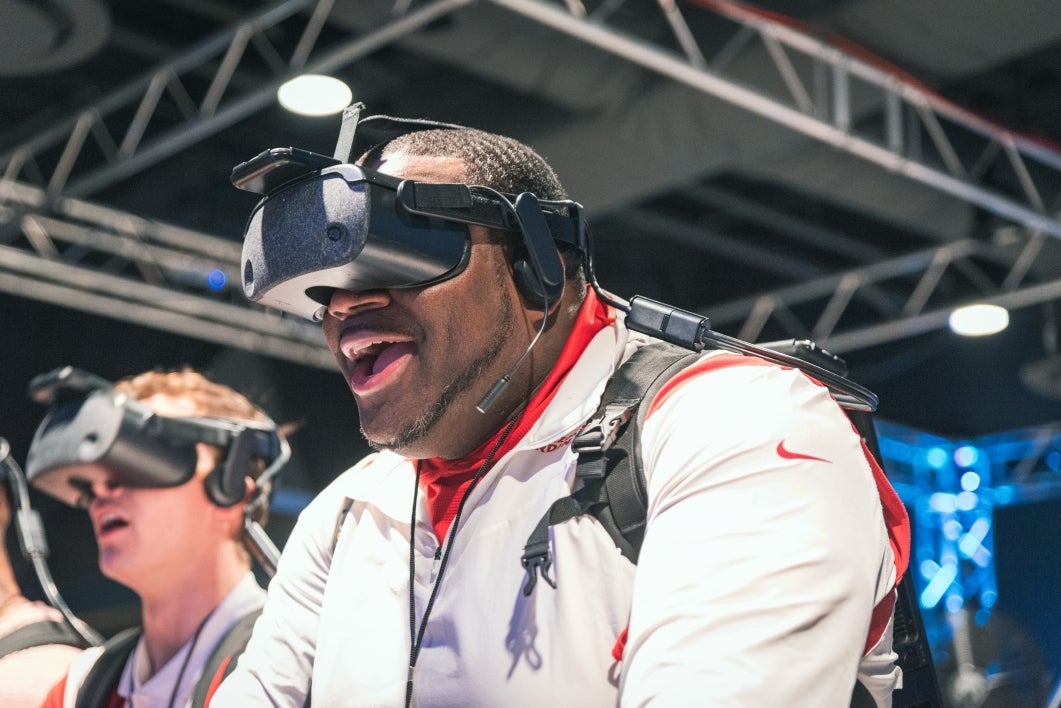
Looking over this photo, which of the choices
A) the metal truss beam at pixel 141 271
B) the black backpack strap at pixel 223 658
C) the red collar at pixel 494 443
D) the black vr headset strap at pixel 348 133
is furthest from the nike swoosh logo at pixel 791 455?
the metal truss beam at pixel 141 271

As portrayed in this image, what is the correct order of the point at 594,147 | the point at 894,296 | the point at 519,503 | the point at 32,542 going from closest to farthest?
the point at 519,503 → the point at 32,542 → the point at 594,147 → the point at 894,296

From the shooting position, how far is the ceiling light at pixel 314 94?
5.61m

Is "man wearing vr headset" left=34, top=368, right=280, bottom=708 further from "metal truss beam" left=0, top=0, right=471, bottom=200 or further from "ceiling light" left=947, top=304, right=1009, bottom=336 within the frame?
"ceiling light" left=947, top=304, right=1009, bottom=336

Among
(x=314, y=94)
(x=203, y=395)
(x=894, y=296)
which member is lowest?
(x=203, y=395)

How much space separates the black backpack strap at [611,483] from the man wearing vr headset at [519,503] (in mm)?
16

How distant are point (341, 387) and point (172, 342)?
4.49 feet

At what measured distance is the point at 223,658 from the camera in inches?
100

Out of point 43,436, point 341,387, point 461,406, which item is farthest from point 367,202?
point 341,387

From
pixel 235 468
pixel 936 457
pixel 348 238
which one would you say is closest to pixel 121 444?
pixel 235 468

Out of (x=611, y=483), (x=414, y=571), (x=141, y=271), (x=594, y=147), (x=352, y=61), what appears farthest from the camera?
(x=141, y=271)

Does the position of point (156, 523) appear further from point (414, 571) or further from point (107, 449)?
point (414, 571)

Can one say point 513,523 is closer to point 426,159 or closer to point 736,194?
point 426,159

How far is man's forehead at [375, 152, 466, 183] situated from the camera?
1.61 meters

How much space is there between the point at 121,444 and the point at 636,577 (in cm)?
174
